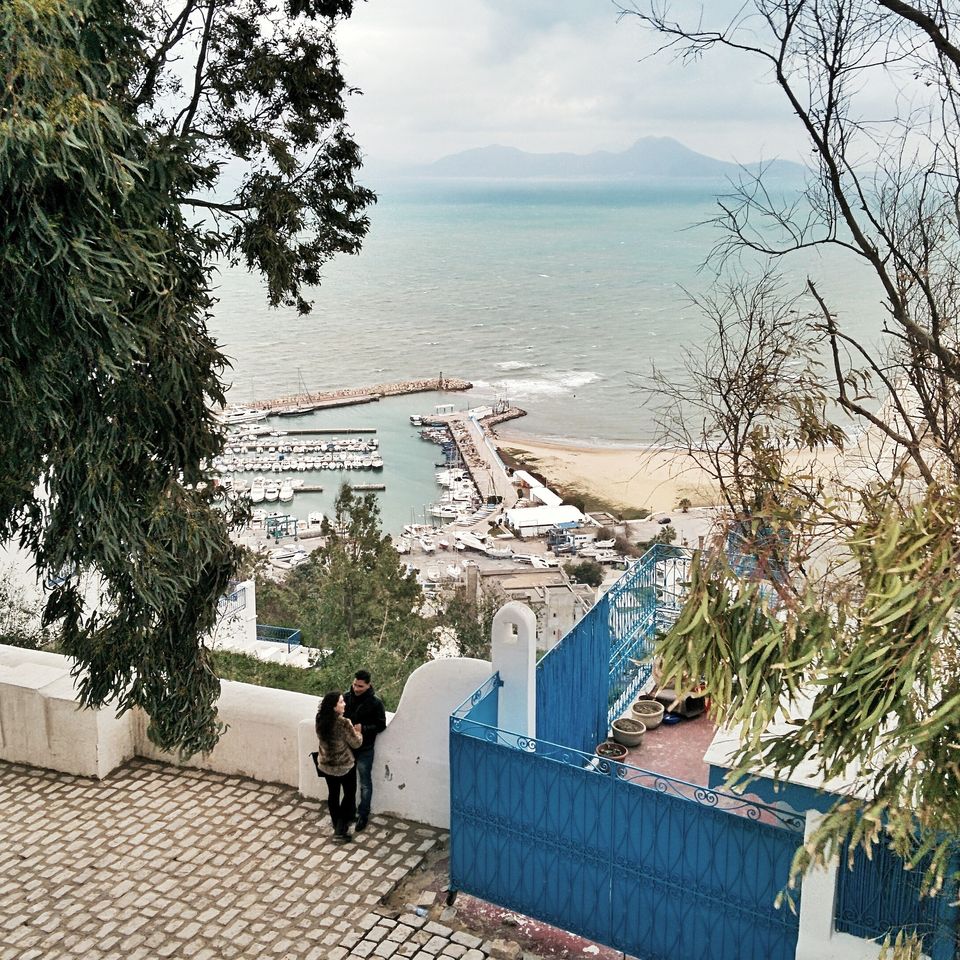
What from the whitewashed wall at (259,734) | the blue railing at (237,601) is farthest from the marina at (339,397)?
the whitewashed wall at (259,734)

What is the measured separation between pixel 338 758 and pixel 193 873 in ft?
4.29

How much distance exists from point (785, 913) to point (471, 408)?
3005 inches

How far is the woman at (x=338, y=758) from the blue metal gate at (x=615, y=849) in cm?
108

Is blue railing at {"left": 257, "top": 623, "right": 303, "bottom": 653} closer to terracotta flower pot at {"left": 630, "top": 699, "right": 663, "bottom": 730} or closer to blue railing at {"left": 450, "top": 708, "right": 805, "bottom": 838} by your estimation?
terracotta flower pot at {"left": 630, "top": 699, "right": 663, "bottom": 730}

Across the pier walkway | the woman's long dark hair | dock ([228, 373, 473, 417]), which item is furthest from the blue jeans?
dock ([228, 373, 473, 417])

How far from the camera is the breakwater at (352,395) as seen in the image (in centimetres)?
8569

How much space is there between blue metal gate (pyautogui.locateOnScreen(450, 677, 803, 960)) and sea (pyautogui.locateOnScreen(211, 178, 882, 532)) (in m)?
44.3

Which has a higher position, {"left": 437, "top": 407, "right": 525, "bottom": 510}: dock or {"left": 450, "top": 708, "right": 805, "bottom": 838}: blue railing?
{"left": 450, "top": 708, "right": 805, "bottom": 838}: blue railing

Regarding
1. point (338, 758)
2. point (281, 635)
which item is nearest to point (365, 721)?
point (338, 758)

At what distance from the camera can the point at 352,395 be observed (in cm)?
8906

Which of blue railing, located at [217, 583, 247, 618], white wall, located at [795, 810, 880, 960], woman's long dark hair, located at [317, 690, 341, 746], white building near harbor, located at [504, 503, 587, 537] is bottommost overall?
white building near harbor, located at [504, 503, 587, 537]

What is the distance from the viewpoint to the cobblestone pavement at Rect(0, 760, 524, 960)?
662 cm

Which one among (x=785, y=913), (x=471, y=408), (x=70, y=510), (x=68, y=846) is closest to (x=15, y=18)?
(x=70, y=510)

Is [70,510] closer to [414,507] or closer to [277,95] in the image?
[277,95]
